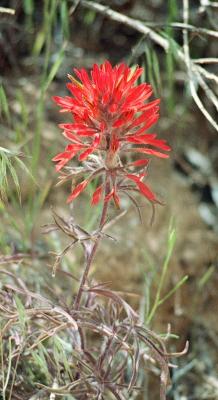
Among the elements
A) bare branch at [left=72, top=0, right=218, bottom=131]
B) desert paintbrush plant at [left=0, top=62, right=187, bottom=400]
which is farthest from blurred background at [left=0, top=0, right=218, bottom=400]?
desert paintbrush plant at [left=0, top=62, right=187, bottom=400]

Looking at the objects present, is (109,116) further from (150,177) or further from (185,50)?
(150,177)

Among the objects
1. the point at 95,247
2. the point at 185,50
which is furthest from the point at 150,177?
the point at 95,247

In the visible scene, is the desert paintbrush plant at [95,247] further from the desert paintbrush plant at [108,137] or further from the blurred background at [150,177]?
the blurred background at [150,177]

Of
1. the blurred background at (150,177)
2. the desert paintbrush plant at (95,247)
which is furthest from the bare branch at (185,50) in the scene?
the desert paintbrush plant at (95,247)

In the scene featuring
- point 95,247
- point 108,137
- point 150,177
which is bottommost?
point 150,177

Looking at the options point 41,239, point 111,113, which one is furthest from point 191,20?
point 111,113

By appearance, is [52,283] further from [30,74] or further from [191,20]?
[191,20]
